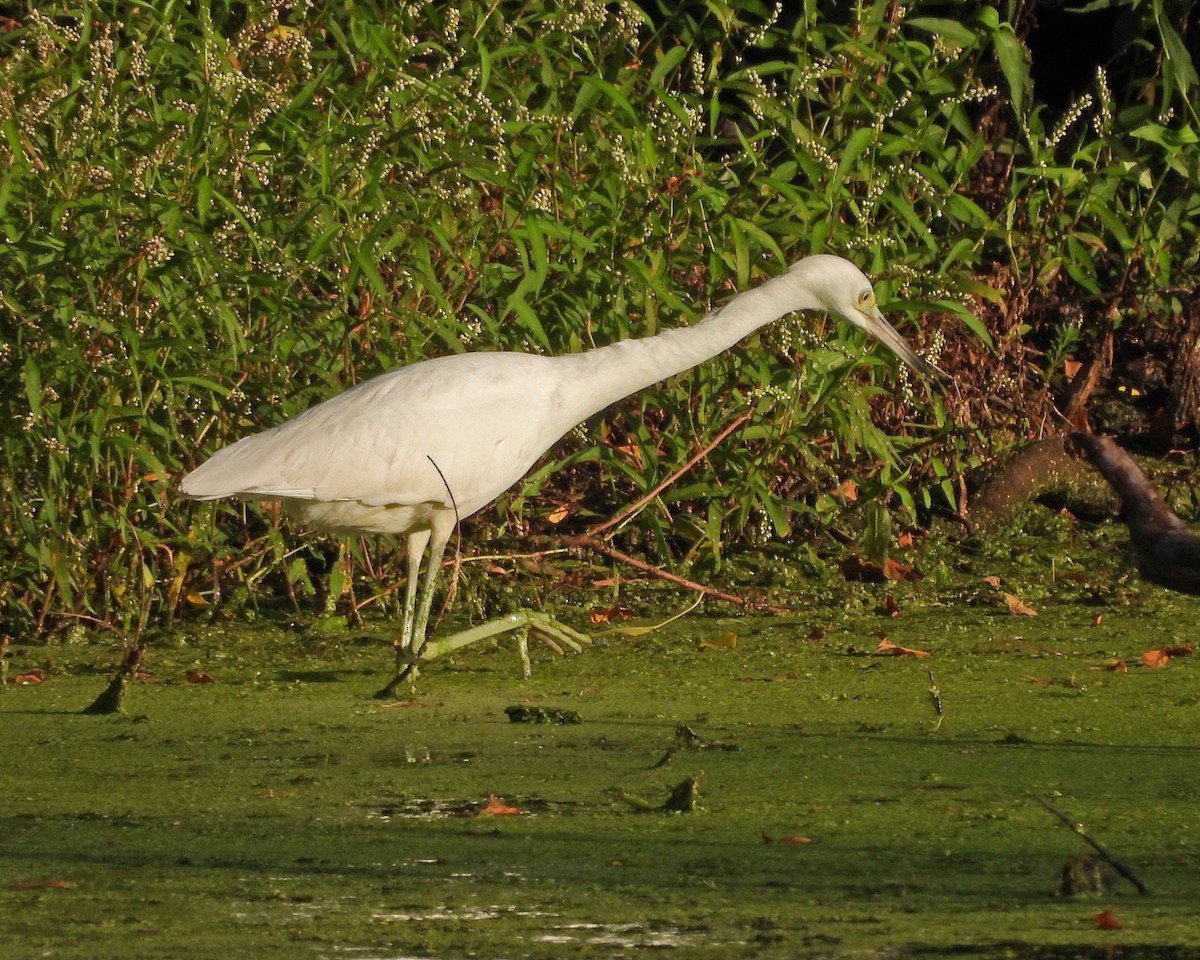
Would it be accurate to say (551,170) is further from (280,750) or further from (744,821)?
(744,821)

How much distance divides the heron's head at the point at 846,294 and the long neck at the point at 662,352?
7 centimetres

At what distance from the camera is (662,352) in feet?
15.3

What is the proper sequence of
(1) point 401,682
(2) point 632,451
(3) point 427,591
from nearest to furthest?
(1) point 401,682 < (3) point 427,591 < (2) point 632,451

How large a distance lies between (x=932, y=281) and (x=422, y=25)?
5.56 ft

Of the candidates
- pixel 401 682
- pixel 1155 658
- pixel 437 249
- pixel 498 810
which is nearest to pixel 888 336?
pixel 1155 658

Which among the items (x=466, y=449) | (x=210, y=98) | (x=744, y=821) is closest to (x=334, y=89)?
(x=210, y=98)

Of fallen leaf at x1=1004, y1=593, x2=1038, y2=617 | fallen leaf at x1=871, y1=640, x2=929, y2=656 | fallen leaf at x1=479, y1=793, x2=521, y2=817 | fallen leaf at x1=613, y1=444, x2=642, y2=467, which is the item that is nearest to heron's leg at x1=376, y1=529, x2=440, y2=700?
fallen leaf at x1=613, y1=444, x2=642, y2=467

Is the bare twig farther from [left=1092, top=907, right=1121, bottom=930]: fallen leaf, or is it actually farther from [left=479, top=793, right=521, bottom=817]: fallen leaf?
[left=1092, top=907, right=1121, bottom=930]: fallen leaf

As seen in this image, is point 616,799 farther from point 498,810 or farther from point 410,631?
point 410,631

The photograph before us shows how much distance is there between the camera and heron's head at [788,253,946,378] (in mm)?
4781

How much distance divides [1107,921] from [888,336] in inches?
106

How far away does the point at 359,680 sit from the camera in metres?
4.47

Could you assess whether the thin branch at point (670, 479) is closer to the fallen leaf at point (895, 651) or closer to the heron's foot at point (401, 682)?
the fallen leaf at point (895, 651)

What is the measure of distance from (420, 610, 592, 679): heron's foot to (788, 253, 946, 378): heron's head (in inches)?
42.9
